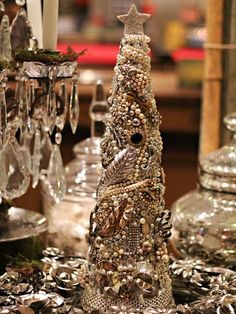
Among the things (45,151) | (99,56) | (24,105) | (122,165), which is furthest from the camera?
(99,56)

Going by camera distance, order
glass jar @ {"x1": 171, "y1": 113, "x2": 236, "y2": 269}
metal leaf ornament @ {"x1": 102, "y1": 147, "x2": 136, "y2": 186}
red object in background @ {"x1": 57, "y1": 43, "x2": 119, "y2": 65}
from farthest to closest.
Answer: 1. red object in background @ {"x1": 57, "y1": 43, "x2": 119, "y2": 65}
2. glass jar @ {"x1": 171, "y1": 113, "x2": 236, "y2": 269}
3. metal leaf ornament @ {"x1": 102, "y1": 147, "x2": 136, "y2": 186}

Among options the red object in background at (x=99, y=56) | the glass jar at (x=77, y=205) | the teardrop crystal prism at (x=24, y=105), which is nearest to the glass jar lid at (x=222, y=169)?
the glass jar at (x=77, y=205)

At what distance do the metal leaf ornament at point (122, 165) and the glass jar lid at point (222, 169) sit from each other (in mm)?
258

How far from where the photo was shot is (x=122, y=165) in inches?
32.7

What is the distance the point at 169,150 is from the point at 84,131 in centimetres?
27

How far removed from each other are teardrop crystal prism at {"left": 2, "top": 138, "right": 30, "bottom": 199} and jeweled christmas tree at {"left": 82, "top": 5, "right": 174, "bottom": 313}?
0.14 m

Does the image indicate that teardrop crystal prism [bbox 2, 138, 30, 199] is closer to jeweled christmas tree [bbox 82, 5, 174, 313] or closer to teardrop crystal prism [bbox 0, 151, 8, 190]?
teardrop crystal prism [bbox 0, 151, 8, 190]

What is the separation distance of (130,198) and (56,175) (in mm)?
188

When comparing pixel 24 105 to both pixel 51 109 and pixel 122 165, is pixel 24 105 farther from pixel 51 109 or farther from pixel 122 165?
pixel 122 165

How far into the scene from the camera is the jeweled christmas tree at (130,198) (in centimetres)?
83

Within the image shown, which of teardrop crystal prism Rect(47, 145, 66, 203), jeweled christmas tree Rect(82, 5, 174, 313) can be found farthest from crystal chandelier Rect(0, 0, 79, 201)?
jeweled christmas tree Rect(82, 5, 174, 313)

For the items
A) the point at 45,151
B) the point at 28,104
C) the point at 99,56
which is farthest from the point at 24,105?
the point at 99,56

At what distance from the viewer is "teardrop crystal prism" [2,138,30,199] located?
3.09 feet

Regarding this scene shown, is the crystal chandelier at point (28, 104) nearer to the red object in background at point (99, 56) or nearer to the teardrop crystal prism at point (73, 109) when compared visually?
the teardrop crystal prism at point (73, 109)
